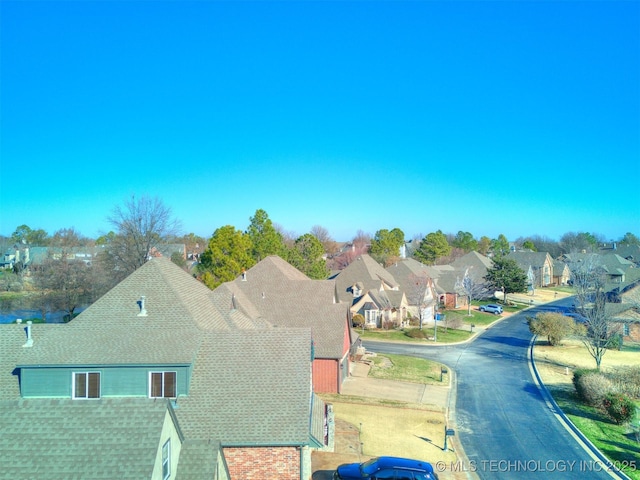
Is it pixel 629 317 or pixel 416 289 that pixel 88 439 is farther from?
pixel 629 317

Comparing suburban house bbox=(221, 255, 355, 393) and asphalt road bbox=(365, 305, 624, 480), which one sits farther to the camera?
suburban house bbox=(221, 255, 355, 393)

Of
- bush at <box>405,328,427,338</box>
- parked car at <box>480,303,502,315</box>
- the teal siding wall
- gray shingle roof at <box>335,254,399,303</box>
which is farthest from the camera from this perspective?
parked car at <box>480,303,502,315</box>

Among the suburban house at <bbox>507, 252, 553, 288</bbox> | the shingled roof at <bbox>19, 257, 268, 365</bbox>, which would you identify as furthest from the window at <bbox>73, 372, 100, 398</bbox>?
the suburban house at <bbox>507, 252, 553, 288</bbox>

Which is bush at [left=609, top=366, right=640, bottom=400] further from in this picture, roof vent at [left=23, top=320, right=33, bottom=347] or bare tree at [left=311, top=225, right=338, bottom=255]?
bare tree at [left=311, top=225, right=338, bottom=255]

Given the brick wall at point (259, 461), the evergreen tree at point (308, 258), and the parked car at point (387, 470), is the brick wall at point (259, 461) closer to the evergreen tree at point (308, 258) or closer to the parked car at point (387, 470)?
the parked car at point (387, 470)

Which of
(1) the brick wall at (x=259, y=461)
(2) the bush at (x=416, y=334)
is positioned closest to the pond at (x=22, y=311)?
(2) the bush at (x=416, y=334)

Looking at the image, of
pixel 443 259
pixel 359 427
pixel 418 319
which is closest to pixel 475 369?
pixel 359 427

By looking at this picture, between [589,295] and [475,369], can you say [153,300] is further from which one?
[589,295]
